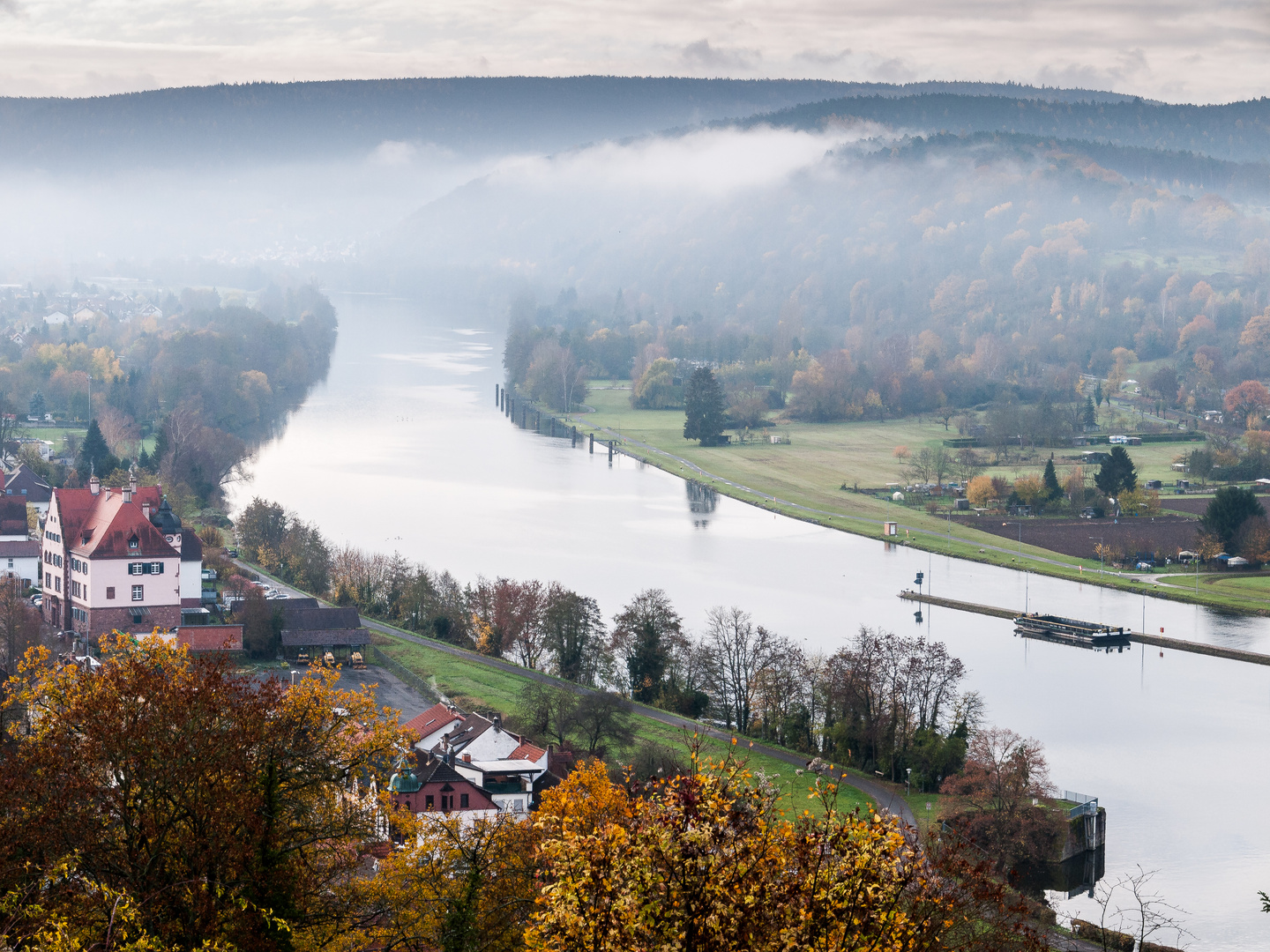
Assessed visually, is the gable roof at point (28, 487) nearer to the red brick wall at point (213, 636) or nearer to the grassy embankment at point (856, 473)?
the red brick wall at point (213, 636)

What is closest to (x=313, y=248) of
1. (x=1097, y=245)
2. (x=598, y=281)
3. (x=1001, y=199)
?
(x=598, y=281)

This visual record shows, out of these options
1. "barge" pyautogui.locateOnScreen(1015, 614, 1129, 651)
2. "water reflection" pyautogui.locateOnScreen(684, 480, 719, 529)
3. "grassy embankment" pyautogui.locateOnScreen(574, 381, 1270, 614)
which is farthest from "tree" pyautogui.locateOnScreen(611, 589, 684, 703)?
"water reflection" pyautogui.locateOnScreen(684, 480, 719, 529)

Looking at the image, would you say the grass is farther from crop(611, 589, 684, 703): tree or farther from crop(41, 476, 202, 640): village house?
crop(41, 476, 202, 640): village house

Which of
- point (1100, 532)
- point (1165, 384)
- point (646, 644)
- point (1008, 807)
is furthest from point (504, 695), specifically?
point (1165, 384)

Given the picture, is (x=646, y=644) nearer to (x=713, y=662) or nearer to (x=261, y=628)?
(x=713, y=662)

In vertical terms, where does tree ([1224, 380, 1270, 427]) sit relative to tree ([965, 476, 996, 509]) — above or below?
above

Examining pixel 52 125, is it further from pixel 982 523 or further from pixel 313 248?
pixel 982 523
